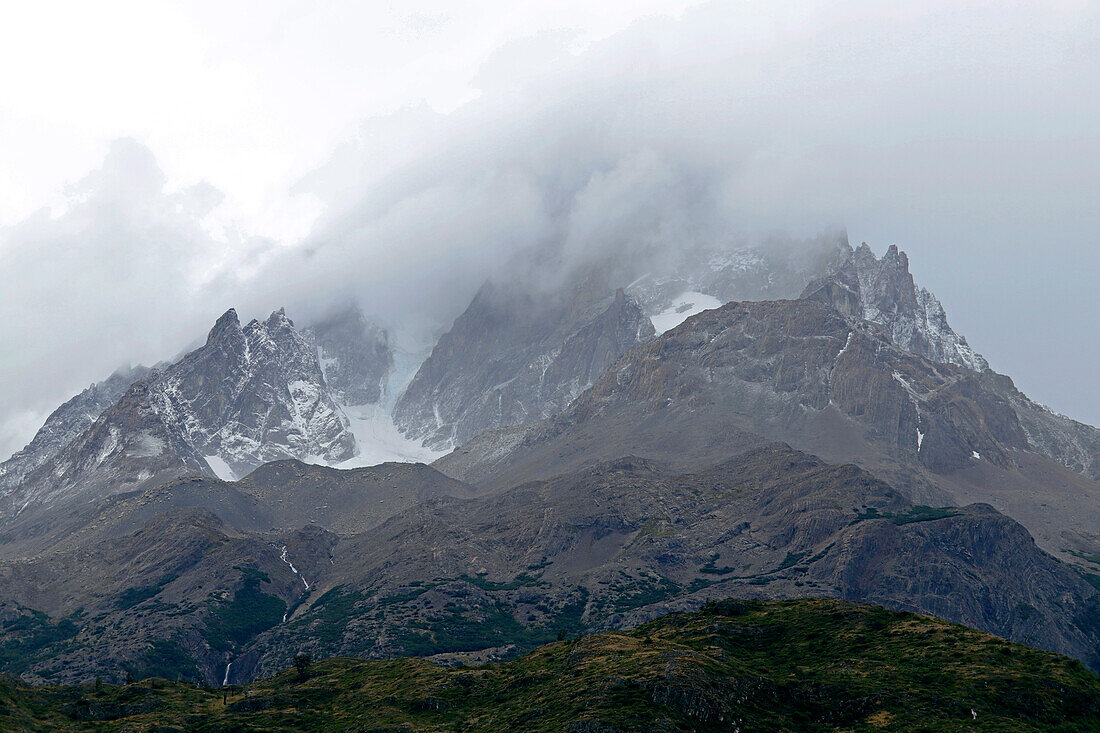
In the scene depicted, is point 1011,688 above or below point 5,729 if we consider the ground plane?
below

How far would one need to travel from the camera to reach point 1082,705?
192m

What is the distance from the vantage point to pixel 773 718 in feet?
630

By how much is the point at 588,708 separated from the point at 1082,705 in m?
87.1

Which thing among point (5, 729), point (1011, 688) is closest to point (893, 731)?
point (1011, 688)

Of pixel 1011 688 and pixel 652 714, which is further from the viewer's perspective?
pixel 1011 688

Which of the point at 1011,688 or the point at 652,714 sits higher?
the point at 652,714

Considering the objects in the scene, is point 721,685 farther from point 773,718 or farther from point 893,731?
point 893,731

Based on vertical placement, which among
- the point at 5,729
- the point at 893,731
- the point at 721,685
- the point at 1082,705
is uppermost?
the point at 5,729

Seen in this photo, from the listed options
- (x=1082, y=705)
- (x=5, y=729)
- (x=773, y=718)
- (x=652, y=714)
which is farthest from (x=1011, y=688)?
(x=5, y=729)

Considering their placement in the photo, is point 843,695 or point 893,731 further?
point 843,695

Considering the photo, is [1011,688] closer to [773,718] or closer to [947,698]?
[947,698]

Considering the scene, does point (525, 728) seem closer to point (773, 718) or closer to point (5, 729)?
point (773, 718)

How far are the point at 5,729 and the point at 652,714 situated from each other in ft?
388

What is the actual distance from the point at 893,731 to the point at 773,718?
2055 cm
